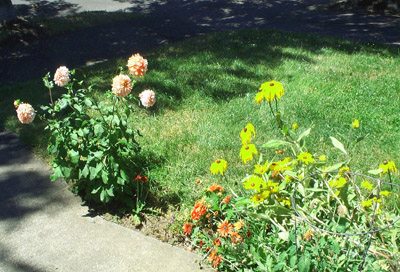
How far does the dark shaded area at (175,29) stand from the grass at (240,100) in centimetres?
89

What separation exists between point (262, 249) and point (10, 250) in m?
1.88

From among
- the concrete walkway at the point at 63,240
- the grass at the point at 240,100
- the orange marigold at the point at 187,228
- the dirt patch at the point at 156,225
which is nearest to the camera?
the concrete walkway at the point at 63,240

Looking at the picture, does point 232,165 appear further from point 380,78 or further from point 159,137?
point 380,78

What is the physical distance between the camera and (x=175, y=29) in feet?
Result: 32.1

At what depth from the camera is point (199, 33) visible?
929cm

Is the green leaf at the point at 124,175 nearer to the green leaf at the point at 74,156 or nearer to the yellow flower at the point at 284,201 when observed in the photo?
the green leaf at the point at 74,156

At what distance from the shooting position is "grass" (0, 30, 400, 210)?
402 centimetres

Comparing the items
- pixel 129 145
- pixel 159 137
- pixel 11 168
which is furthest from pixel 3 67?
pixel 129 145

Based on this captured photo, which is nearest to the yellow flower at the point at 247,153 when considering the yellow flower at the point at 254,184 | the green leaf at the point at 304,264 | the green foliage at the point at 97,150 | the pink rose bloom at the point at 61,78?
the yellow flower at the point at 254,184

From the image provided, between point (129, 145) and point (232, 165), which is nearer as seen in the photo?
point (129, 145)

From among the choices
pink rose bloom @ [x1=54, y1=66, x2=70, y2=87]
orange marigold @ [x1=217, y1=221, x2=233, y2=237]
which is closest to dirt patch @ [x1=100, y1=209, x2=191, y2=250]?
orange marigold @ [x1=217, y1=221, x2=233, y2=237]

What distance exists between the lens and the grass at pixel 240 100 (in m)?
4.02

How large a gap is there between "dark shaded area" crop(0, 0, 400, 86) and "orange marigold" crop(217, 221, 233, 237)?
524cm

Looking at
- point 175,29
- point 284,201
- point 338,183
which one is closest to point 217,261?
point 284,201
